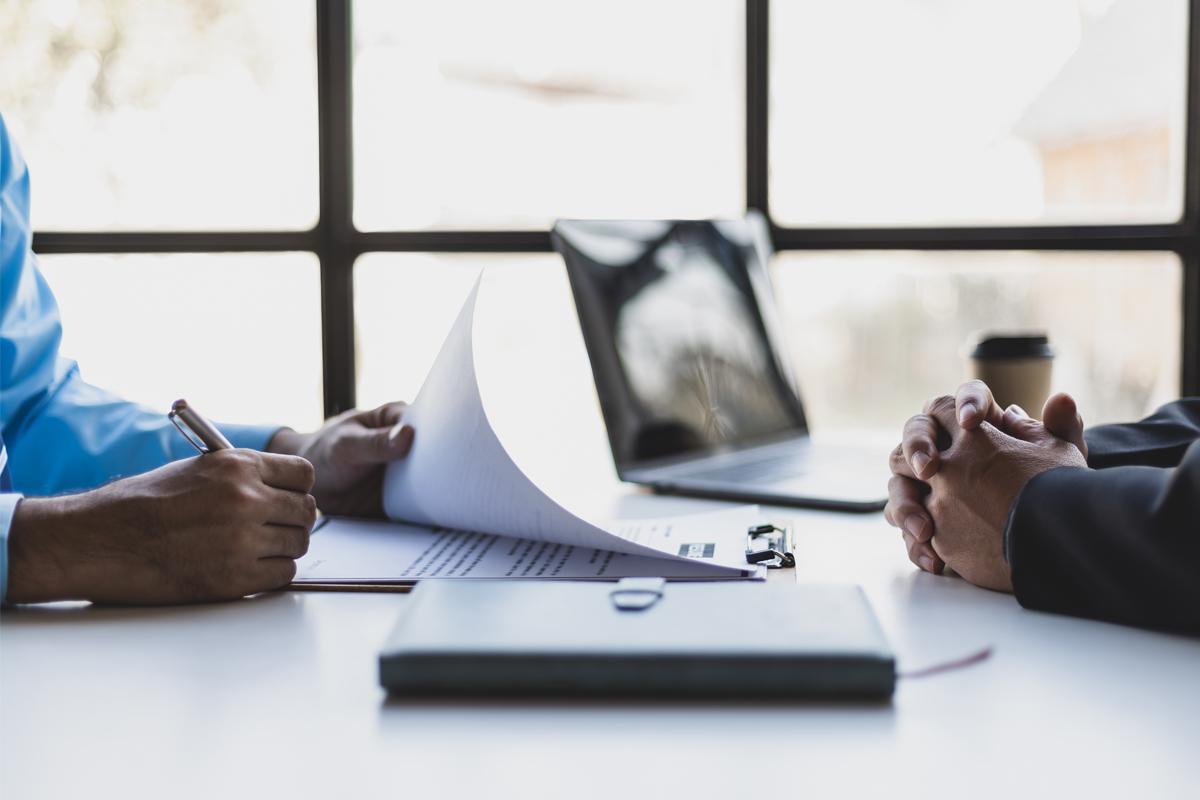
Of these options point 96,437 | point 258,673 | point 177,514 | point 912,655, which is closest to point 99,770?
point 258,673

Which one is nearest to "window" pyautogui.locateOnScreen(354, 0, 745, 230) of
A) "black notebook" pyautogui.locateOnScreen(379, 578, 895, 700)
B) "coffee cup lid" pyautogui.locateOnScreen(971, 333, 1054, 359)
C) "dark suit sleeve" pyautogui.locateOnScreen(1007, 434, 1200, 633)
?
"coffee cup lid" pyautogui.locateOnScreen(971, 333, 1054, 359)

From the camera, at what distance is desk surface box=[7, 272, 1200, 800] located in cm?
48

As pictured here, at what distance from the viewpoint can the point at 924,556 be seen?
34.5 inches

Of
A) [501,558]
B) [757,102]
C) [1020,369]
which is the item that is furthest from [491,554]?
[757,102]

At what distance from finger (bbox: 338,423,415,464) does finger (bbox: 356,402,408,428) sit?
0.19ft

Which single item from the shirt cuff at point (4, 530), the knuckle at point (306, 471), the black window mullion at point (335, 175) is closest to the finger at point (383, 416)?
the knuckle at point (306, 471)

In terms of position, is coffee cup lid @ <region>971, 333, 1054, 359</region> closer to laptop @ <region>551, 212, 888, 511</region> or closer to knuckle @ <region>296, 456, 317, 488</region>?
laptop @ <region>551, 212, 888, 511</region>

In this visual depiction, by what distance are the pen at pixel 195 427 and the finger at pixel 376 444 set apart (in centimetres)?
18

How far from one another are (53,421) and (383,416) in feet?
1.25

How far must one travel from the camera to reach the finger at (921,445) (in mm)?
874

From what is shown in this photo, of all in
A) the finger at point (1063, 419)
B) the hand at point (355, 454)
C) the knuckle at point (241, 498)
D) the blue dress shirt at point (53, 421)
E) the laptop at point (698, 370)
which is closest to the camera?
the knuckle at point (241, 498)

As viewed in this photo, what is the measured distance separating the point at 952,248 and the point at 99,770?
1.45 metres

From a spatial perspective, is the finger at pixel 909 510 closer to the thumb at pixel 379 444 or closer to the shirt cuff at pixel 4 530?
the thumb at pixel 379 444

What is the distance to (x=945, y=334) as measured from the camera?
169 centimetres
